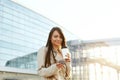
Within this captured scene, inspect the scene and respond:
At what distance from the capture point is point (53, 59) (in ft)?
7.20

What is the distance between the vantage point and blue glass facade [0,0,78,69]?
1604 inches

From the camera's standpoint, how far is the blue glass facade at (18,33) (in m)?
40.8

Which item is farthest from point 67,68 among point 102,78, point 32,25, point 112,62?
point 32,25

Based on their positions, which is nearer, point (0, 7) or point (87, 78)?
point (87, 78)

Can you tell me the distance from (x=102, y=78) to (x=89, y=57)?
168cm

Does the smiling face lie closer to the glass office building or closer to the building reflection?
the building reflection

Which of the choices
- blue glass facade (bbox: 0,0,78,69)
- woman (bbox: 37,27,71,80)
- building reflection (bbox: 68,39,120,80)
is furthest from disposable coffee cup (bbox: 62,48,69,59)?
blue glass facade (bbox: 0,0,78,69)

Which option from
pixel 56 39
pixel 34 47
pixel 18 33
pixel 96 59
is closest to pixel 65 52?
pixel 56 39

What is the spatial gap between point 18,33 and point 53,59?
135ft

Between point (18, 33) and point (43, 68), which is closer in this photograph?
point (43, 68)

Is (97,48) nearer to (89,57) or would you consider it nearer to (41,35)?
(89,57)

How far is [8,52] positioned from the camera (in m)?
41.2

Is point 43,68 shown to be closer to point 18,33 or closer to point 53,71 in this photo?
point 53,71

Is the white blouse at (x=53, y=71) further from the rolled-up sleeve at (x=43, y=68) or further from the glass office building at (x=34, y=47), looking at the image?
the glass office building at (x=34, y=47)
